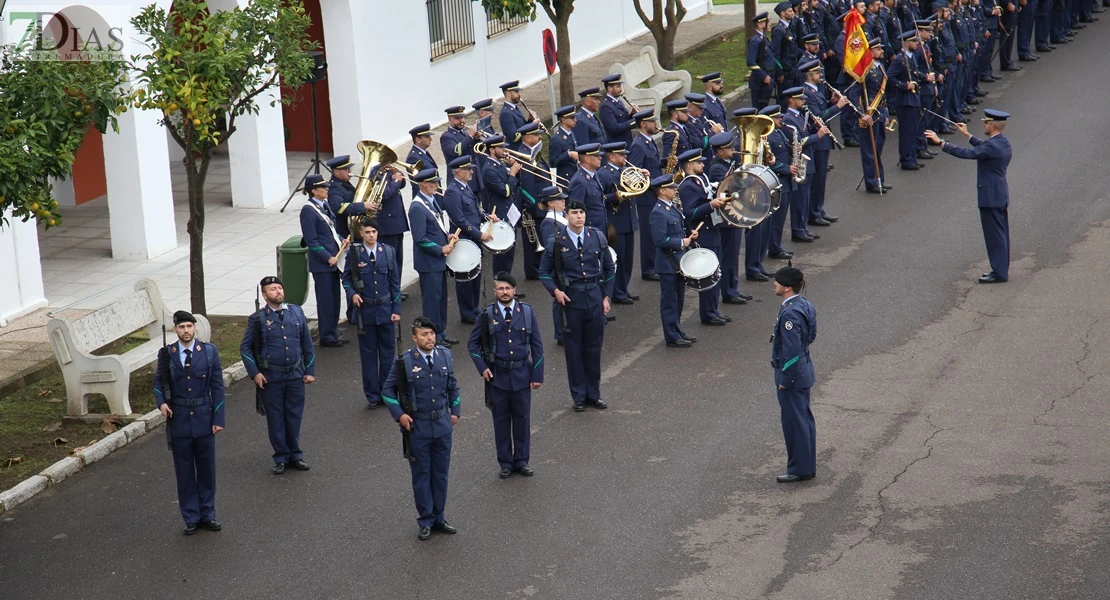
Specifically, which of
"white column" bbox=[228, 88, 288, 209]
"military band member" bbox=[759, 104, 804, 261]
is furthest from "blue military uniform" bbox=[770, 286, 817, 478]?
"white column" bbox=[228, 88, 288, 209]

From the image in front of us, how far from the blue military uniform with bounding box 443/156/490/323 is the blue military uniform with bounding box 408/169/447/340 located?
0.99 feet

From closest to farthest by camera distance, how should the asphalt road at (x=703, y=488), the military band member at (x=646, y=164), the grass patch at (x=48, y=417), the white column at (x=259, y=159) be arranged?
the asphalt road at (x=703, y=488), the grass patch at (x=48, y=417), the military band member at (x=646, y=164), the white column at (x=259, y=159)

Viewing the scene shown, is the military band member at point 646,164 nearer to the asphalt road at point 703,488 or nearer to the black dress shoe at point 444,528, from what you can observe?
the asphalt road at point 703,488

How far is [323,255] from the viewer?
46.5ft

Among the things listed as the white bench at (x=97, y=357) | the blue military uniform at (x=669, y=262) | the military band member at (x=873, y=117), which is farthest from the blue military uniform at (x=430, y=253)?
the military band member at (x=873, y=117)

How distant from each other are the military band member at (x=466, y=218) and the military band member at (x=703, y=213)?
80.7 inches

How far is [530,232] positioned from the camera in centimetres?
1627

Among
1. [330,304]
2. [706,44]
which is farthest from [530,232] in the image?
[706,44]

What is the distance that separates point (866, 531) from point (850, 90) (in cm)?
1198

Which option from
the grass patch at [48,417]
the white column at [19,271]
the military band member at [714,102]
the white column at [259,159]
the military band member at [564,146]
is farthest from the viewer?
the white column at [259,159]

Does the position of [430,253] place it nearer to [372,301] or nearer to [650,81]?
[372,301]

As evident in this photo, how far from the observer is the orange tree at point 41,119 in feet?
34.1

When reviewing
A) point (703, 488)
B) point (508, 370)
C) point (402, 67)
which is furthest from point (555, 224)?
point (402, 67)

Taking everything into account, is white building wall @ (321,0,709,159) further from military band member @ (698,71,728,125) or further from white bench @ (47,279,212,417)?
white bench @ (47,279,212,417)
